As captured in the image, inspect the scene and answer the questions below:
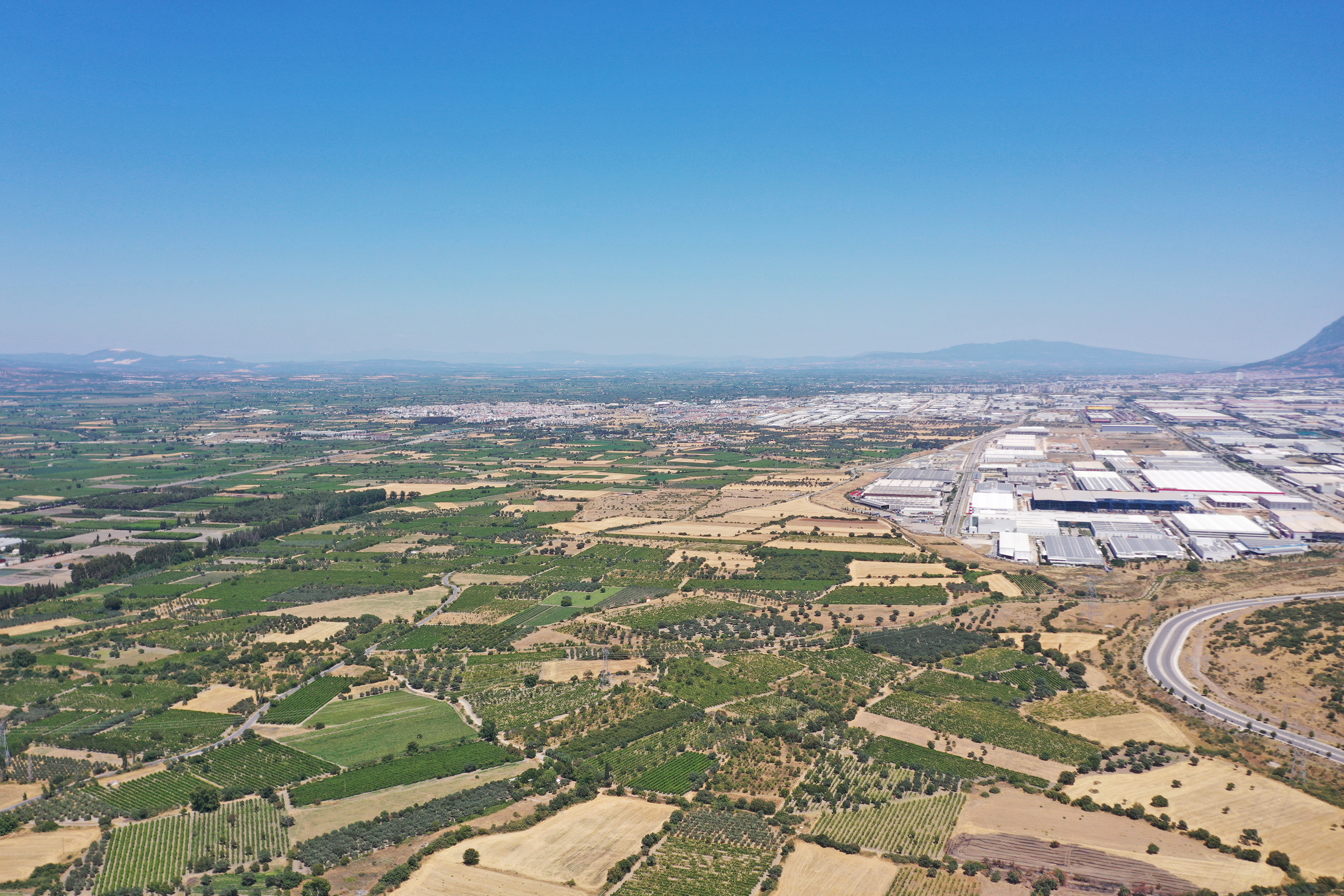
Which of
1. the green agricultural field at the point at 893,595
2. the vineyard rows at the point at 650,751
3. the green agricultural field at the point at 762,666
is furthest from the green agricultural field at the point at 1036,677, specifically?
the vineyard rows at the point at 650,751

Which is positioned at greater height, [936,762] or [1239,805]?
[1239,805]

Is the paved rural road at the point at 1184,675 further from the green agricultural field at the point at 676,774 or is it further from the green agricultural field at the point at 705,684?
the green agricultural field at the point at 676,774

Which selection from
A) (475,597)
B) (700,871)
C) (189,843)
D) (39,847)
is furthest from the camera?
(475,597)

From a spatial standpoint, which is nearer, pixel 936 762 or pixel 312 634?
pixel 936 762

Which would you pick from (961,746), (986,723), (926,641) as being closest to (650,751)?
(961,746)

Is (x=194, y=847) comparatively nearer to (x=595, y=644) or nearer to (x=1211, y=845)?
(x=595, y=644)

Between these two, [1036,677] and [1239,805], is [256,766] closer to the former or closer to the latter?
[1036,677]

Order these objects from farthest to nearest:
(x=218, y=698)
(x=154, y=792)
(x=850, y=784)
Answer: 1. (x=218, y=698)
2. (x=850, y=784)
3. (x=154, y=792)

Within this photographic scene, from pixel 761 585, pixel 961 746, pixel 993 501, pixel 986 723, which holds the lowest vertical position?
pixel 961 746
